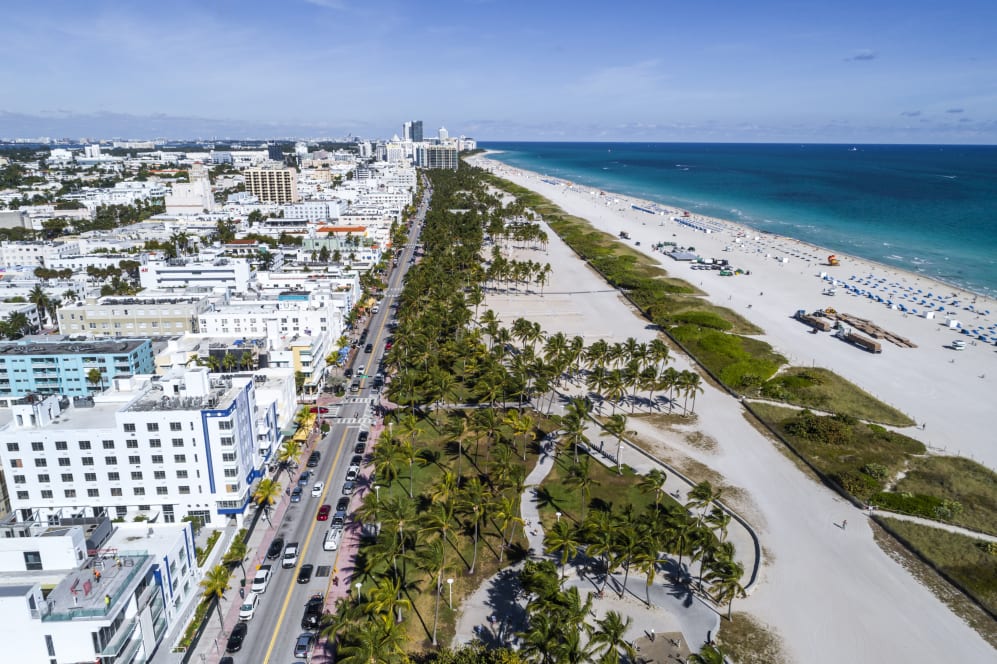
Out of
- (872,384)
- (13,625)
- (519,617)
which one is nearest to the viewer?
(13,625)

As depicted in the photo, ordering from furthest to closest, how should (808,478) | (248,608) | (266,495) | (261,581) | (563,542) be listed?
(808,478) < (266,495) < (261,581) < (563,542) < (248,608)

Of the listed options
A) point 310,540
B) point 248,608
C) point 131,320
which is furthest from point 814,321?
point 131,320

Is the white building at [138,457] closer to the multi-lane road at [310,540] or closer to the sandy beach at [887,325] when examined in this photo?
the multi-lane road at [310,540]

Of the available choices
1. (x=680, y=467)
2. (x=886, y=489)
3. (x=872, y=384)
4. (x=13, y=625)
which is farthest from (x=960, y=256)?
(x=13, y=625)

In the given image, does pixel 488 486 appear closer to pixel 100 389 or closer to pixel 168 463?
pixel 168 463

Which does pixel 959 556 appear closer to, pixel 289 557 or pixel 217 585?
pixel 289 557

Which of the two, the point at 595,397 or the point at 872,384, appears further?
the point at 872,384
